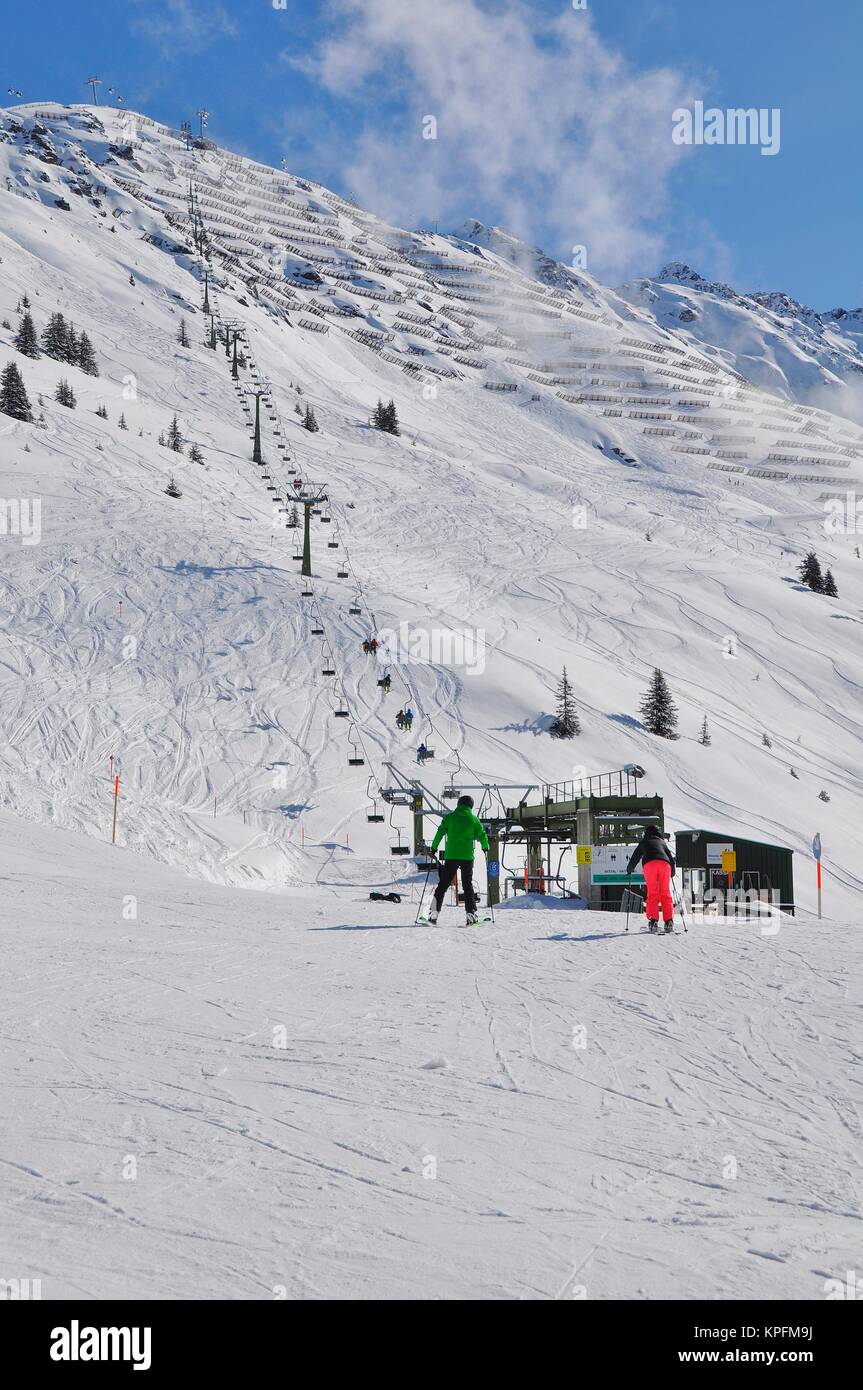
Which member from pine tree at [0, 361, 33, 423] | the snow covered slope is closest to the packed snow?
the snow covered slope

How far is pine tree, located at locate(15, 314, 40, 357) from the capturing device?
6688 cm

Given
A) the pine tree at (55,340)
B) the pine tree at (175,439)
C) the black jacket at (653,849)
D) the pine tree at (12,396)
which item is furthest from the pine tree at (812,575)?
the pine tree at (55,340)

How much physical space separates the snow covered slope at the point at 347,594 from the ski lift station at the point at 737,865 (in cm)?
243

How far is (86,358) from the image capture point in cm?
7194

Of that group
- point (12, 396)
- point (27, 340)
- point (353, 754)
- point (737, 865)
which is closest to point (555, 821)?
point (737, 865)

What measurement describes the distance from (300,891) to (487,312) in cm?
Result: 15796

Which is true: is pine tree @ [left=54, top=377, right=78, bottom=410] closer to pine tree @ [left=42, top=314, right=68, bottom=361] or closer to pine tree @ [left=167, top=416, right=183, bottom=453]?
pine tree @ [left=167, top=416, right=183, bottom=453]

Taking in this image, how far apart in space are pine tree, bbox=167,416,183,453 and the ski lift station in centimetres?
4690

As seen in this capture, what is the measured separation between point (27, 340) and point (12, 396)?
15189 mm

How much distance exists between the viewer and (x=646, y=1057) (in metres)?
5.55

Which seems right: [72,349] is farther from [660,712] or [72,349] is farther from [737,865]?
→ [737,865]
